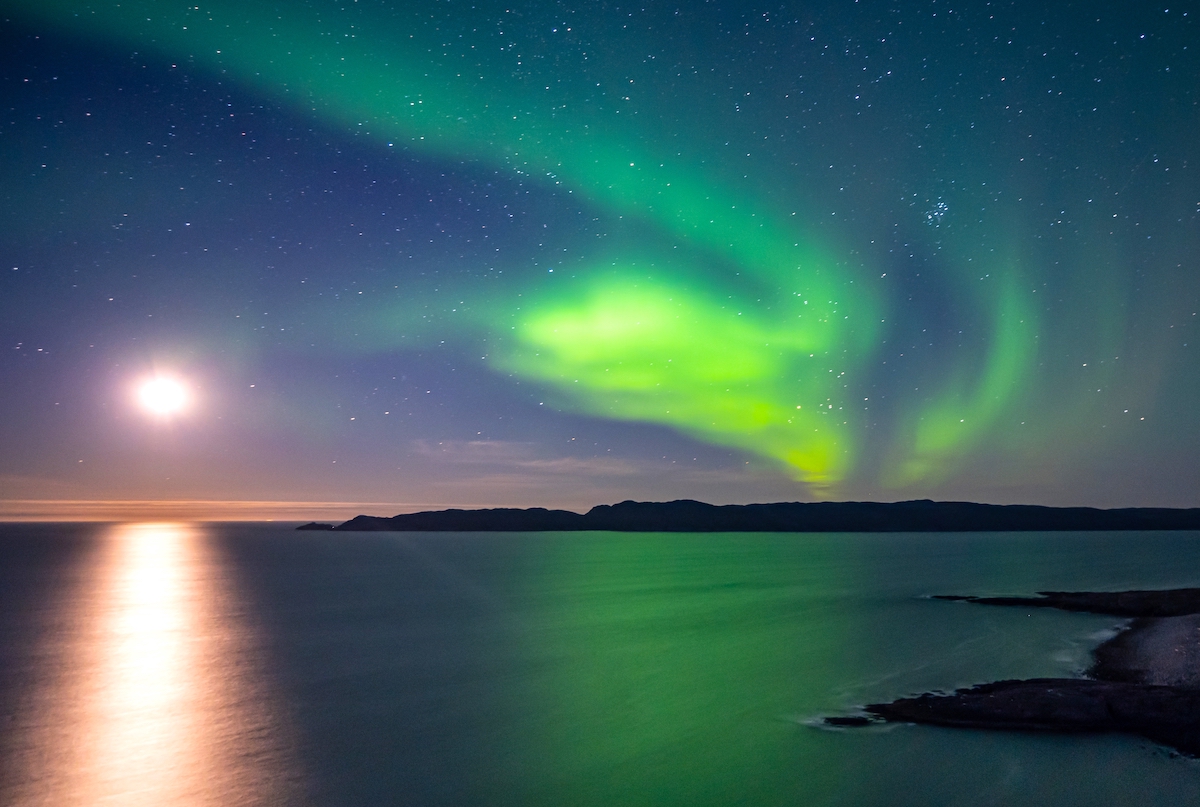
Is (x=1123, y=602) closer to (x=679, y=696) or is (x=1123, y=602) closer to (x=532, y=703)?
(x=679, y=696)

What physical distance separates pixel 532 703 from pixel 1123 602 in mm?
44683

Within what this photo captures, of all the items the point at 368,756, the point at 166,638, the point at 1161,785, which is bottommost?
the point at 166,638

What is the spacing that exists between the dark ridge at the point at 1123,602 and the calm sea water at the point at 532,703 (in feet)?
12.6

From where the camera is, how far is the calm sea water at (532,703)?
16953mm

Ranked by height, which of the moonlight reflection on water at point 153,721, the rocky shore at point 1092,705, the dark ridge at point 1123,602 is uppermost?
the rocky shore at point 1092,705

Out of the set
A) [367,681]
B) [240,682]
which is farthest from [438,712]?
[240,682]

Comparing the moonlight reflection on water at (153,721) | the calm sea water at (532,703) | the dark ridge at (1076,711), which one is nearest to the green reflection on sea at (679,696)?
the calm sea water at (532,703)

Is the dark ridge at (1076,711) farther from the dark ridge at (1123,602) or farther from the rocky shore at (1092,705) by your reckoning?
the dark ridge at (1123,602)

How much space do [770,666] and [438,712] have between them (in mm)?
16052

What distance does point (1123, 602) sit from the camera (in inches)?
1855

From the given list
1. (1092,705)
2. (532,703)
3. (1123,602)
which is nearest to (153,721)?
(532,703)

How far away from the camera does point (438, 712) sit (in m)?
24.3

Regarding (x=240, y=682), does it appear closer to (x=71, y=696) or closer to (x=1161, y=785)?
(x=71, y=696)

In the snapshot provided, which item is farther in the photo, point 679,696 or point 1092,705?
point 679,696
